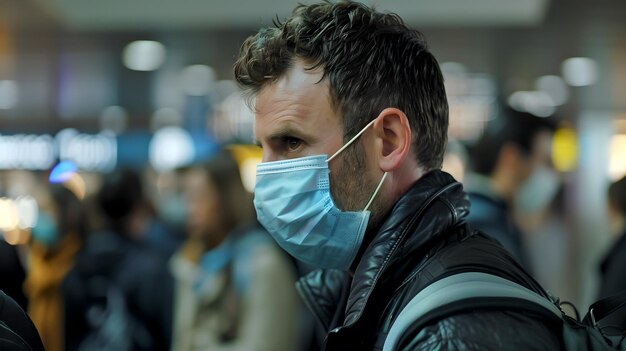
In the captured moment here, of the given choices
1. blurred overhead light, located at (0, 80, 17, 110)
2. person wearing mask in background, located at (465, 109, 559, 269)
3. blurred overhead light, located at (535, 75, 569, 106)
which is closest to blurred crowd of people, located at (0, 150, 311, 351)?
person wearing mask in background, located at (465, 109, 559, 269)

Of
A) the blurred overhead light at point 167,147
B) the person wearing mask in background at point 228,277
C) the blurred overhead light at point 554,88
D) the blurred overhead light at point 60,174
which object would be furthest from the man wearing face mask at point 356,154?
the blurred overhead light at point 167,147

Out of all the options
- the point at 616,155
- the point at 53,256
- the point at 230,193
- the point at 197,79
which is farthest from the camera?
the point at 616,155

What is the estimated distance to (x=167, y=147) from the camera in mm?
14680

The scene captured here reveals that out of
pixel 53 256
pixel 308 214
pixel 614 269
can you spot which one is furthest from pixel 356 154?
pixel 53 256

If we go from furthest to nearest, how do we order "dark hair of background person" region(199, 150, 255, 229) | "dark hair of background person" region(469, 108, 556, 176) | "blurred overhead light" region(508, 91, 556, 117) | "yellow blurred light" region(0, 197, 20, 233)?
"yellow blurred light" region(0, 197, 20, 233)
"blurred overhead light" region(508, 91, 556, 117)
"dark hair of background person" region(469, 108, 556, 176)
"dark hair of background person" region(199, 150, 255, 229)

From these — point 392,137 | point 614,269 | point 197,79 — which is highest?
point 392,137

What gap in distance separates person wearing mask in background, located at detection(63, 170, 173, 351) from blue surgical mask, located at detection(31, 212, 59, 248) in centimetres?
20

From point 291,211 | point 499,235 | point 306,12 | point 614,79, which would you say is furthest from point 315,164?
point 614,79

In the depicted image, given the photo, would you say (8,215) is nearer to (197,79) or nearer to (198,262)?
(197,79)

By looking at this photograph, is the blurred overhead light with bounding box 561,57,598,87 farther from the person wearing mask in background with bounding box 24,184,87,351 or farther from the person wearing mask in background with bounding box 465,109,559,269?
the person wearing mask in background with bounding box 24,184,87,351

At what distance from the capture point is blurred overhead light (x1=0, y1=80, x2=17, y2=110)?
40.3 feet

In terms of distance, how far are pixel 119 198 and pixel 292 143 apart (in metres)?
3.13

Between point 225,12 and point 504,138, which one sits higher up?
point 225,12

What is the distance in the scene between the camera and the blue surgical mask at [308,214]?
183 cm
